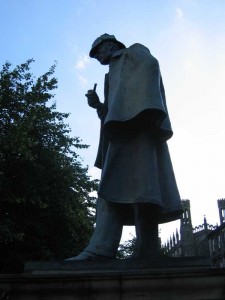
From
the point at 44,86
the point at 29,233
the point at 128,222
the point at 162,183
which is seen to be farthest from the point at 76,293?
the point at 44,86

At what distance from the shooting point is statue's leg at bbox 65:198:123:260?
4.51 meters

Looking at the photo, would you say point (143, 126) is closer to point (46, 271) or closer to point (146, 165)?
point (146, 165)

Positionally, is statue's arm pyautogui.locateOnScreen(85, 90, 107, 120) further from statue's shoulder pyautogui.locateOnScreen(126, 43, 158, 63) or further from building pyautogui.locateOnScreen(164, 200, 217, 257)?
building pyautogui.locateOnScreen(164, 200, 217, 257)

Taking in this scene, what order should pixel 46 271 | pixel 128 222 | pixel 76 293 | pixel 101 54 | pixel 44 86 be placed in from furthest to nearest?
pixel 44 86 < pixel 101 54 < pixel 128 222 < pixel 46 271 < pixel 76 293

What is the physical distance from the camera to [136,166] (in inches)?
189

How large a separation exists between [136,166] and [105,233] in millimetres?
805

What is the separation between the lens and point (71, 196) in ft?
57.2

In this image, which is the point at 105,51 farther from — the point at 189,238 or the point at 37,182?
Answer: the point at 189,238

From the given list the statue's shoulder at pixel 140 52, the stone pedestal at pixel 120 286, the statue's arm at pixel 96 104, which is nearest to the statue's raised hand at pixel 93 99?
the statue's arm at pixel 96 104

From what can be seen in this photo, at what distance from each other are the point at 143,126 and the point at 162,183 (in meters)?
0.68

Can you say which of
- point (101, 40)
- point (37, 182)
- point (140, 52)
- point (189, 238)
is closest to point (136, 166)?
point (140, 52)

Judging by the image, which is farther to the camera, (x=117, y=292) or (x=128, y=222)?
(x=128, y=222)

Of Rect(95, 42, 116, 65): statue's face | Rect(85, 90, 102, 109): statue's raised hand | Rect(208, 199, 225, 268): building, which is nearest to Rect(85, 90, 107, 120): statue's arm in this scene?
Rect(85, 90, 102, 109): statue's raised hand

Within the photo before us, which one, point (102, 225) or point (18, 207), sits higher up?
point (18, 207)
